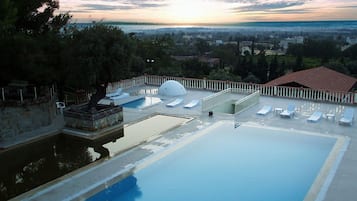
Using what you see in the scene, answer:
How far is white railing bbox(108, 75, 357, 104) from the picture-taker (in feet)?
49.3

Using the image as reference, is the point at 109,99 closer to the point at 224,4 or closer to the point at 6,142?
the point at 6,142

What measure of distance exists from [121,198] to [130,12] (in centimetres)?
2467

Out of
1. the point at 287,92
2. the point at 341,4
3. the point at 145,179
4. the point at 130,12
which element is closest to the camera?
the point at 145,179

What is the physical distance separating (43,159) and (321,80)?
21.0 meters

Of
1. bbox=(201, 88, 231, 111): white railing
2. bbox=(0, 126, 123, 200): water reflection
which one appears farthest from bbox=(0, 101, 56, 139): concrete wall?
bbox=(201, 88, 231, 111): white railing

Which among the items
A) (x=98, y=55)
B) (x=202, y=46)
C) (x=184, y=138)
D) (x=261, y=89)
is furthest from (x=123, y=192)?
(x=202, y=46)

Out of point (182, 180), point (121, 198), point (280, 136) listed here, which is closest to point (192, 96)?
point (280, 136)

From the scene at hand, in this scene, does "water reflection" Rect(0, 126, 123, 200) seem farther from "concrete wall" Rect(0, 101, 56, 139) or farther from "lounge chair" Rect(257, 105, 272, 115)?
"lounge chair" Rect(257, 105, 272, 115)

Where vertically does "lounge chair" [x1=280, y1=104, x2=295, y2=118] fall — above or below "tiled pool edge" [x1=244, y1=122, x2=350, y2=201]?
above

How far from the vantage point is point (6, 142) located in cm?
1045

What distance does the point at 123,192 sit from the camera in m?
7.67

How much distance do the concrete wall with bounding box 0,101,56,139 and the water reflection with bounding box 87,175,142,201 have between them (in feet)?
15.7

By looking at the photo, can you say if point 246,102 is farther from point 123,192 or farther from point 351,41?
point 351,41

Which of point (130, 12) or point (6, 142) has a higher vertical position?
point (130, 12)
